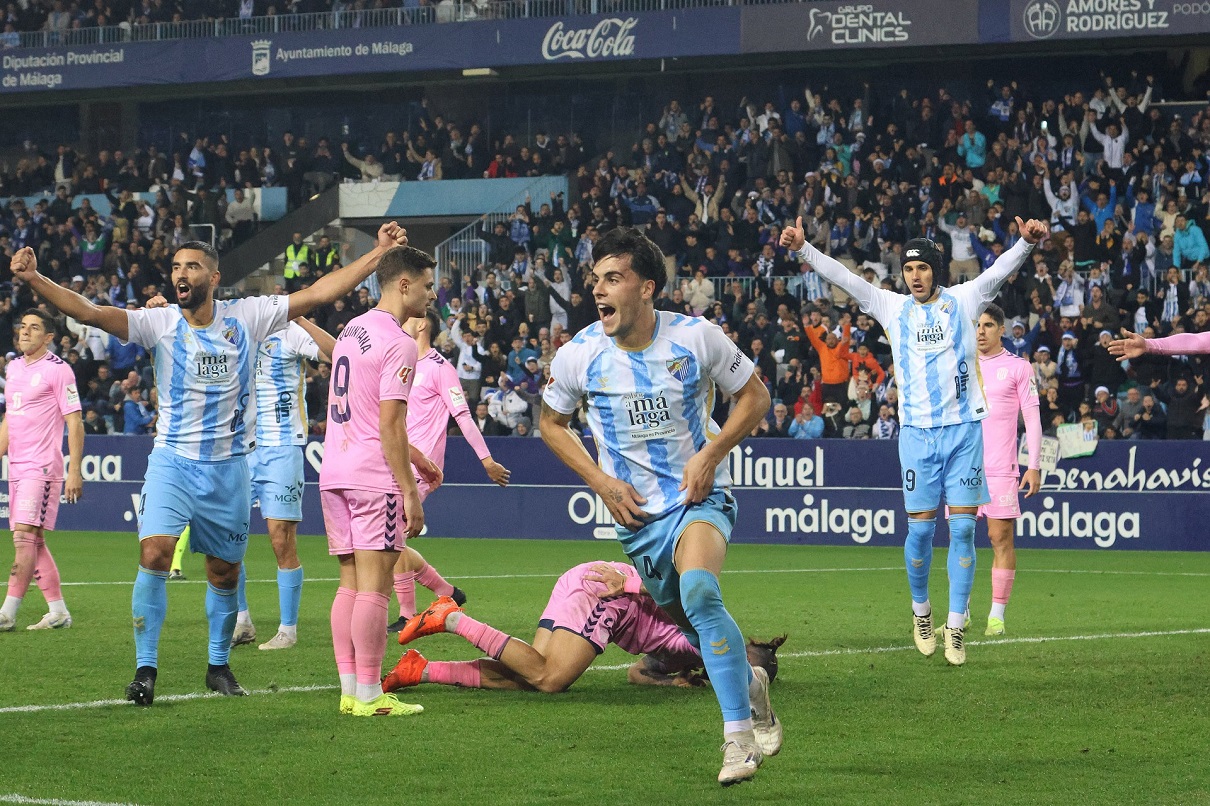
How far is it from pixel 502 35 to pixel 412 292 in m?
25.6

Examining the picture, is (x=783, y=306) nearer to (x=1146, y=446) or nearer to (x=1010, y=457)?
(x=1146, y=446)

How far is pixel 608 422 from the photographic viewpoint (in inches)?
264

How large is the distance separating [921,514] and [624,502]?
434 cm

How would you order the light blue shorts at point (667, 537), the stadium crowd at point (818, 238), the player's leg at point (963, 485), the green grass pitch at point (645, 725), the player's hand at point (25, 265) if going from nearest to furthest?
the green grass pitch at point (645, 725)
the light blue shorts at point (667, 537)
the player's hand at point (25, 265)
the player's leg at point (963, 485)
the stadium crowd at point (818, 238)

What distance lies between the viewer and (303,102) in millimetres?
38094

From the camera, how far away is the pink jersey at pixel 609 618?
8.47 meters

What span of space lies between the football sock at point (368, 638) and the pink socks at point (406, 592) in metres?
3.48

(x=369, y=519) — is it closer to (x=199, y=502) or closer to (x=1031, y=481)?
(x=199, y=502)

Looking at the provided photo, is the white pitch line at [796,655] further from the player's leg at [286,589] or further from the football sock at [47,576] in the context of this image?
the football sock at [47,576]

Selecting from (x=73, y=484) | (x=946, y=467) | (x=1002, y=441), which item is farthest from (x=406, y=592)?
(x=1002, y=441)

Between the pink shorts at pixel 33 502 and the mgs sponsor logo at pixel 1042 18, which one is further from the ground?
the mgs sponsor logo at pixel 1042 18

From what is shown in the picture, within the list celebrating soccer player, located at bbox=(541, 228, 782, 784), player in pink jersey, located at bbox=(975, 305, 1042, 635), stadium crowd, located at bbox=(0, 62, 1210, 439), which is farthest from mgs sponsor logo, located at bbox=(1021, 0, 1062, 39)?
celebrating soccer player, located at bbox=(541, 228, 782, 784)

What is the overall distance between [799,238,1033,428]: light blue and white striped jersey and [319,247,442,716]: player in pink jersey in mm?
3070

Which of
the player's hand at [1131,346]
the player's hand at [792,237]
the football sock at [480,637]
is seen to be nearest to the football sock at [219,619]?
the football sock at [480,637]
